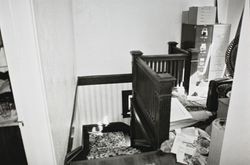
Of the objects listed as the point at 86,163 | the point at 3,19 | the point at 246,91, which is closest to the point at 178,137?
the point at 86,163

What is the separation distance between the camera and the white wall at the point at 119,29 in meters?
2.96

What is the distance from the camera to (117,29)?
3070 millimetres

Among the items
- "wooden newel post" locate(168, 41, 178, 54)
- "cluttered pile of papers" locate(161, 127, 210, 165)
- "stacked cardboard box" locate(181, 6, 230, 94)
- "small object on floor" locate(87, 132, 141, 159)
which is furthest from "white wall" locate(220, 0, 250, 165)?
"wooden newel post" locate(168, 41, 178, 54)

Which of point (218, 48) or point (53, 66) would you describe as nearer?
point (53, 66)

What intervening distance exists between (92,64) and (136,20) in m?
1.01

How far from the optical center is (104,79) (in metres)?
3.21

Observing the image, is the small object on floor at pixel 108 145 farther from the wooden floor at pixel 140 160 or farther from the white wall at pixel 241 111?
the white wall at pixel 241 111

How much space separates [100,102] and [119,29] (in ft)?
4.11

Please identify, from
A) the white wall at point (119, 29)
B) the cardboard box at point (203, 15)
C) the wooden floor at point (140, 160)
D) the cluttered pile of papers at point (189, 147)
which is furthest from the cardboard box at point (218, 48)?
the wooden floor at point (140, 160)

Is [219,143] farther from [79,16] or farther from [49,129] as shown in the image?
[79,16]

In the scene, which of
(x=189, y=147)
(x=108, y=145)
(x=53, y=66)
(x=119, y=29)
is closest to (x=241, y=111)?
(x=189, y=147)

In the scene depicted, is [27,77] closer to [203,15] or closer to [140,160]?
[140,160]

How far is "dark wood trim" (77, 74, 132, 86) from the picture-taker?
10.4 ft

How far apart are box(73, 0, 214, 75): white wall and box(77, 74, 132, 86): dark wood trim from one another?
0.24 feet
